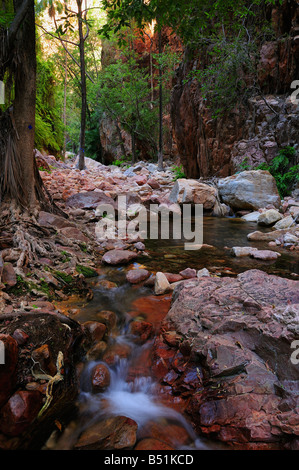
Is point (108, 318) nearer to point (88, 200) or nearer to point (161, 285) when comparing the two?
point (161, 285)

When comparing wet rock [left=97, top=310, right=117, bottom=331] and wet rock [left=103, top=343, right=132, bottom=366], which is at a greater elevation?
wet rock [left=97, top=310, right=117, bottom=331]

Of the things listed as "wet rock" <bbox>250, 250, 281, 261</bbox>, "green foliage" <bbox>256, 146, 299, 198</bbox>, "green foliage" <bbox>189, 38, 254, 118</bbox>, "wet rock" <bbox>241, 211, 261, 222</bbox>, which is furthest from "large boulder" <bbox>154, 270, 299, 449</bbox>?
"green foliage" <bbox>189, 38, 254, 118</bbox>

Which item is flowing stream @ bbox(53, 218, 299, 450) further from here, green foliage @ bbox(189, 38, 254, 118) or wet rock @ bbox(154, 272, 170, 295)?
green foliage @ bbox(189, 38, 254, 118)

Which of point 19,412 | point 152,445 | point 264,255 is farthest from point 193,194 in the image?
point 19,412

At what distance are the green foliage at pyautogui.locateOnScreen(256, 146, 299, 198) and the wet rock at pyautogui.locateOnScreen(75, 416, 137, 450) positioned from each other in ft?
29.2

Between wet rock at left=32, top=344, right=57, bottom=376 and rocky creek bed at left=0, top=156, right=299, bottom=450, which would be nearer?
rocky creek bed at left=0, top=156, right=299, bottom=450

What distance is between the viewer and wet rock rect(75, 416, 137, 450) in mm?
1383

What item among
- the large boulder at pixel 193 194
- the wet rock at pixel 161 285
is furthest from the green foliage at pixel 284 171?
the wet rock at pixel 161 285

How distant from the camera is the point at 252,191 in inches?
320

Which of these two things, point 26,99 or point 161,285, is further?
point 26,99

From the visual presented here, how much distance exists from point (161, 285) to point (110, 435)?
1.64 m

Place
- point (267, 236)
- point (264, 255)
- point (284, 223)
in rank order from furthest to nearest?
point (284, 223), point (267, 236), point (264, 255)

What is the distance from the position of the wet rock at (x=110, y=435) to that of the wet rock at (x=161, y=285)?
1.47 metres
